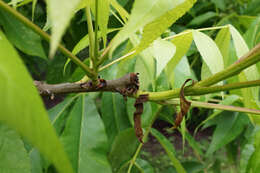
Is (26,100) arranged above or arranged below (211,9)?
below

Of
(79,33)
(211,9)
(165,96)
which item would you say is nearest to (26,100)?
(165,96)

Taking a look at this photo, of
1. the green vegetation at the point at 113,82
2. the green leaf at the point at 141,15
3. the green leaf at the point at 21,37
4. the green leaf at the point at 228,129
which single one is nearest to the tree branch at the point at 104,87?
the green vegetation at the point at 113,82

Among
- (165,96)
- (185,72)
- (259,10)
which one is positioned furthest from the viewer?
(259,10)

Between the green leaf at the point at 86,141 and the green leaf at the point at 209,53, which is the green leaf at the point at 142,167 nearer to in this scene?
the green leaf at the point at 86,141

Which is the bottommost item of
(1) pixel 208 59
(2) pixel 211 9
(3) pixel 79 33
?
(1) pixel 208 59

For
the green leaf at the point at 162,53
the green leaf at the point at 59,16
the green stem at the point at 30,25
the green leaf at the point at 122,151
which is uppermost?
the green stem at the point at 30,25

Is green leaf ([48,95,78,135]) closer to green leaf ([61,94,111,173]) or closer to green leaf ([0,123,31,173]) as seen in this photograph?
green leaf ([61,94,111,173])

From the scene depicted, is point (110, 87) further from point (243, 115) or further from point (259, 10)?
point (259, 10)
